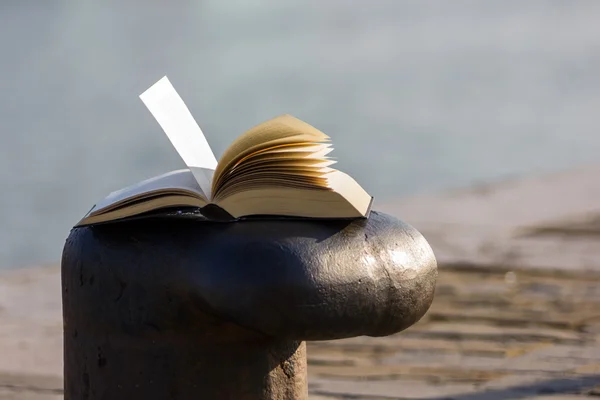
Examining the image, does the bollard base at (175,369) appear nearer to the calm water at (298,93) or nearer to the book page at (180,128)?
the book page at (180,128)


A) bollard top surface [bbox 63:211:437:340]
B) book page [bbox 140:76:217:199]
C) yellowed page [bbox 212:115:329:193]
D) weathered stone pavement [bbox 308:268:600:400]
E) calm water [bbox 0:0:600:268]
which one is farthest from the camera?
calm water [bbox 0:0:600:268]

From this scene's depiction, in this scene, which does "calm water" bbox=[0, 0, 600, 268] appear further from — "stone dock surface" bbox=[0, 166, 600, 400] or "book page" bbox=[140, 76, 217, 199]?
"book page" bbox=[140, 76, 217, 199]

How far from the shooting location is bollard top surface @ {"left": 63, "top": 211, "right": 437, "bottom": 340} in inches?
82.3

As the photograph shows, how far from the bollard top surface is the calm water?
5219 mm

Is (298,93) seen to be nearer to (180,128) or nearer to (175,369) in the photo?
(180,128)

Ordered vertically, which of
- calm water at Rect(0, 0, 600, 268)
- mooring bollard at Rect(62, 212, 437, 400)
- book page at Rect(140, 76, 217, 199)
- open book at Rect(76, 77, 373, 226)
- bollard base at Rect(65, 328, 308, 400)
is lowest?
bollard base at Rect(65, 328, 308, 400)

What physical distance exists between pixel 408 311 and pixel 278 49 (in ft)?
64.6

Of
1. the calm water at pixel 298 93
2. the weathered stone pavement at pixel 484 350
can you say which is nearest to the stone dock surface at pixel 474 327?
the weathered stone pavement at pixel 484 350

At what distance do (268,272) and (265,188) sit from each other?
0.20 meters

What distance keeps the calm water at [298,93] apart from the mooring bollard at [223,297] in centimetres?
518

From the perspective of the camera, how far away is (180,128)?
7.99 feet

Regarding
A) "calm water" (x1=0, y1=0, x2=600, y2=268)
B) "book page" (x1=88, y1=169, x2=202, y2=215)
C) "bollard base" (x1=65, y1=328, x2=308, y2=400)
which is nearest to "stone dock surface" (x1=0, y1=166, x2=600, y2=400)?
"bollard base" (x1=65, y1=328, x2=308, y2=400)

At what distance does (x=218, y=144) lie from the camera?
10781 millimetres

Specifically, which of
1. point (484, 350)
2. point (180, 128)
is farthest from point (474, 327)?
point (180, 128)
